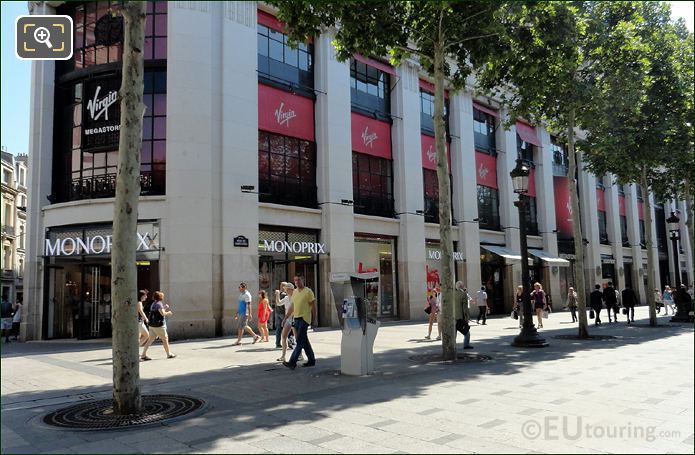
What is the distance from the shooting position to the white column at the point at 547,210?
35.5 m

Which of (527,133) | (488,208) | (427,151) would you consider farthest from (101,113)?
(527,133)

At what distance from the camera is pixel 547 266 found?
113 ft

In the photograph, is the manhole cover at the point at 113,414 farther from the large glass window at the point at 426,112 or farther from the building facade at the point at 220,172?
the large glass window at the point at 426,112

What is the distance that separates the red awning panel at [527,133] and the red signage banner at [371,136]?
1276cm

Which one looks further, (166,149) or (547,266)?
(547,266)

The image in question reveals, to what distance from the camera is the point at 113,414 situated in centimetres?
689

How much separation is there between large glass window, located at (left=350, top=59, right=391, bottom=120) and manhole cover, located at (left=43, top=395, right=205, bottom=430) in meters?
18.9

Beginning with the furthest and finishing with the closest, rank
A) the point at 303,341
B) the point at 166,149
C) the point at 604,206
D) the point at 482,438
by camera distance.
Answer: the point at 604,206
the point at 166,149
the point at 303,341
the point at 482,438

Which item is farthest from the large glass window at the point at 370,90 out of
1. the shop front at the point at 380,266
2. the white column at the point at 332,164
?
the shop front at the point at 380,266

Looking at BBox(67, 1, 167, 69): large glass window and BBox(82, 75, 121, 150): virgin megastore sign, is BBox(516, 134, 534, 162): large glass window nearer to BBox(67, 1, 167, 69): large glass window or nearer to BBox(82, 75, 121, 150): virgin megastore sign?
BBox(67, 1, 167, 69): large glass window

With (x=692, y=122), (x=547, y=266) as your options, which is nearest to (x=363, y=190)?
(x=692, y=122)

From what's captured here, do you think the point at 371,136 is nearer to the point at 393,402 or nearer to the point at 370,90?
the point at 370,90

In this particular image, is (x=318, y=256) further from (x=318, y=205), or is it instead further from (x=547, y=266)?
(x=547, y=266)

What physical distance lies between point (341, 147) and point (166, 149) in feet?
25.3
